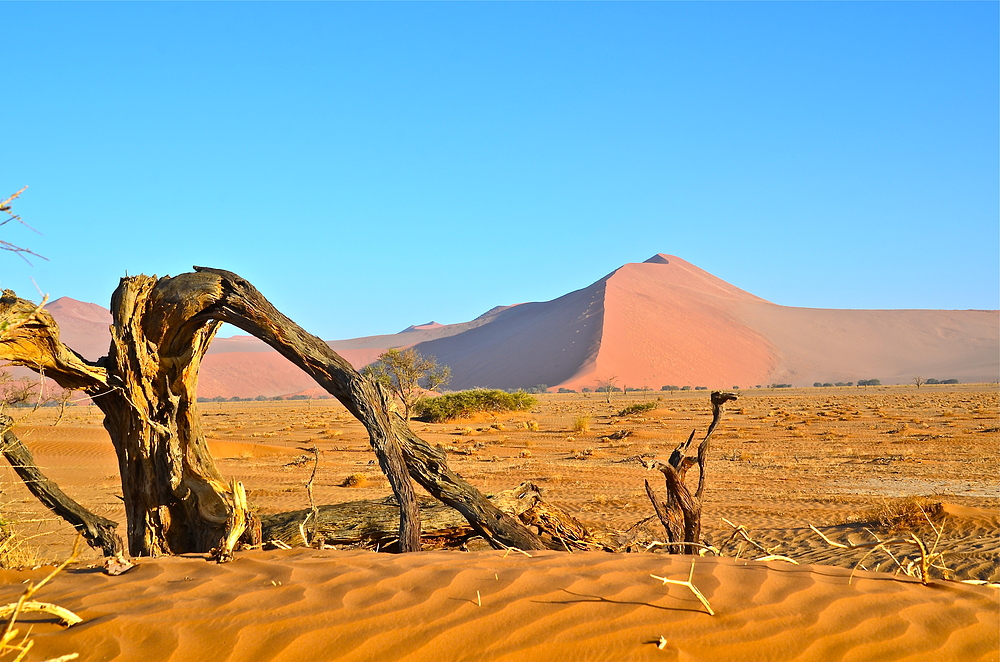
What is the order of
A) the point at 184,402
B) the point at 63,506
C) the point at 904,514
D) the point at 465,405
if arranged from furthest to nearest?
Result: the point at 465,405, the point at 904,514, the point at 63,506, the point at 184,402

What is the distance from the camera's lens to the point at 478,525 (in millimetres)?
4379

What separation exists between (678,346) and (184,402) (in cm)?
10177

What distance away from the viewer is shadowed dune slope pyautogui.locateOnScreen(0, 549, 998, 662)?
104 inches

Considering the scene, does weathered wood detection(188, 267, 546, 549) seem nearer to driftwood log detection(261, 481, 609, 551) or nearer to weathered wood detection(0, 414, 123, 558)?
driftwood log detection(261, 481, 609, 551)

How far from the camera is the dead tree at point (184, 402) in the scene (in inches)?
168

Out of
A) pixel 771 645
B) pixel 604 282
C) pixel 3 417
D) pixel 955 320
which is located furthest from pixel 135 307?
pixel 955 320

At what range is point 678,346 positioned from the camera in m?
103

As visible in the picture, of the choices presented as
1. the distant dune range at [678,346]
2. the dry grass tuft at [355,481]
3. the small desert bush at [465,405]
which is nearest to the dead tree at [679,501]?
the dry grass tuft at [355,481]

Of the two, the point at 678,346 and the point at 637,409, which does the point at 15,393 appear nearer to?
the point at 637,409

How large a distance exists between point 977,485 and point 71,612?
45.6 feet

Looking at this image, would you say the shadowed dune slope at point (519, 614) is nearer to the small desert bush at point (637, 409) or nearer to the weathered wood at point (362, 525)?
the weathered wood at point (362, 525)

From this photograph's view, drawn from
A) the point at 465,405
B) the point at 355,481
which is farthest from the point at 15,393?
the point at 465,405

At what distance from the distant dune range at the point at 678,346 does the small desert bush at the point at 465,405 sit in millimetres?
51109

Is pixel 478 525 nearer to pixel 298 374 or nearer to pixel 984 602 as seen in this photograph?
pixel 984 602
